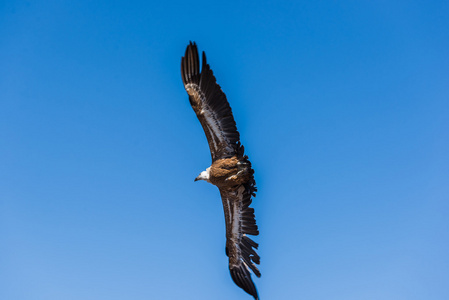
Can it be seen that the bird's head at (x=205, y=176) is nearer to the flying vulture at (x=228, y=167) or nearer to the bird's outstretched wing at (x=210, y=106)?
the flying vulture at (x=228, y=167)

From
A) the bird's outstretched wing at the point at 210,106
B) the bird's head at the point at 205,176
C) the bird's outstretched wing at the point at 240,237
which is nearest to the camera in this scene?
the bird's outstretched wing at the point at 210,106

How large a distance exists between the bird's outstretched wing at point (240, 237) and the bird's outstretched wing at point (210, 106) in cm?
149

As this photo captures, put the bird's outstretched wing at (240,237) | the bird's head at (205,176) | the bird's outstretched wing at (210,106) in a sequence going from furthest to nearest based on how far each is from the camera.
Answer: the bird's outstretched wing at (240,237) → the bird's head at (205,176) → the bird's outstretched wing at (210,106)

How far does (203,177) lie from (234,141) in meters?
1.45

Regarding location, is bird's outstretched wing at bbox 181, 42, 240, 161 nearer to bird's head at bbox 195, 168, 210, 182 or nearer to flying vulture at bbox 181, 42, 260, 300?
flying vulture at bbox 181, 42, 260, 300

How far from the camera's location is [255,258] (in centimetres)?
1282

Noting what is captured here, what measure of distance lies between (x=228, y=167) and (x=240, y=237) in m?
2.93

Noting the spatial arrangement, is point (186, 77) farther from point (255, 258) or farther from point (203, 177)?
point (255, 258)

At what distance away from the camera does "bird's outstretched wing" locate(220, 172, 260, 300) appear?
41.8 feet

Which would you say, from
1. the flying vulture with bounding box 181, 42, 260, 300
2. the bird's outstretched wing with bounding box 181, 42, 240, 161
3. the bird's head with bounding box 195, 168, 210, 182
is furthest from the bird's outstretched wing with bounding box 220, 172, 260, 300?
the bird's outstretched wing with bounding box 181, 42, 240, 161

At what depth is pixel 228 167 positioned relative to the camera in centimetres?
1157

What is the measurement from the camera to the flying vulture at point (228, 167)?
11244 millimetres

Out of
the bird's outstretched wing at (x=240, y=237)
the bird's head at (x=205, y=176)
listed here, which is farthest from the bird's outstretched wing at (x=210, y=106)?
the bird's outstretched wing at (x=240, y=237)

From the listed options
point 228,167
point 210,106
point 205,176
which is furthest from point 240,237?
point 210,106
